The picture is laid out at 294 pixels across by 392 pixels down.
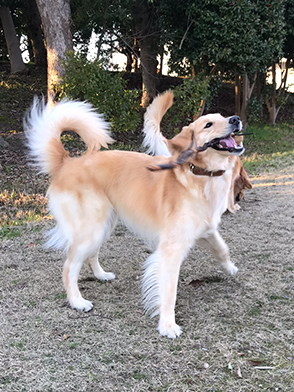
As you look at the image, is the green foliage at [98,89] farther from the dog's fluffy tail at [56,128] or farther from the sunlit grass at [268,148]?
the dog's fluffy tail at [56,128]

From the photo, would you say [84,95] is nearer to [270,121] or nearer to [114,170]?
[114,170]

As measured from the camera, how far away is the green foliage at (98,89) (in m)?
8.12

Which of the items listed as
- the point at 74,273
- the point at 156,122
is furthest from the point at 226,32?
the point at 74,273

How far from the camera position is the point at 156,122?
166 inches

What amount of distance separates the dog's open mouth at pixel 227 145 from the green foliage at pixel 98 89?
5.81 meters

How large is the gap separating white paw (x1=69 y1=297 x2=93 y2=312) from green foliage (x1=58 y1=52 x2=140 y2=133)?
581 centimetres

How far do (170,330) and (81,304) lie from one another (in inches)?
30.4

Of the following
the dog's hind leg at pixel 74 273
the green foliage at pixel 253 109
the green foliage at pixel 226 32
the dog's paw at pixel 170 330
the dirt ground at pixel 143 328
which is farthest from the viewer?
the green foliage at pixel 253 109

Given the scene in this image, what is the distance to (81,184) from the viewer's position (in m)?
2.88

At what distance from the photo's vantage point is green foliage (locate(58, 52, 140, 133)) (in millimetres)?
8117

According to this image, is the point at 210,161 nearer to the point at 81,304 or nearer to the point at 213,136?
the point at 213,136


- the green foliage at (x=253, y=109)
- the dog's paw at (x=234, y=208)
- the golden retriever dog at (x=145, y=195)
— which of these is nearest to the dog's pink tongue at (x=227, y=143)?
the golden retriever dog at (x=145, y=195)

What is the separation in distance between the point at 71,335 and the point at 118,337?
0.34 m

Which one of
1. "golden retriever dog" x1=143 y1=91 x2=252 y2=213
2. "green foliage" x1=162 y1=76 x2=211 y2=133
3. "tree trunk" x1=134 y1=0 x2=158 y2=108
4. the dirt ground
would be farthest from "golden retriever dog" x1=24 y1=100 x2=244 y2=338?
"tree trunk" x1=134 y1=0 x2=158 y2=108
